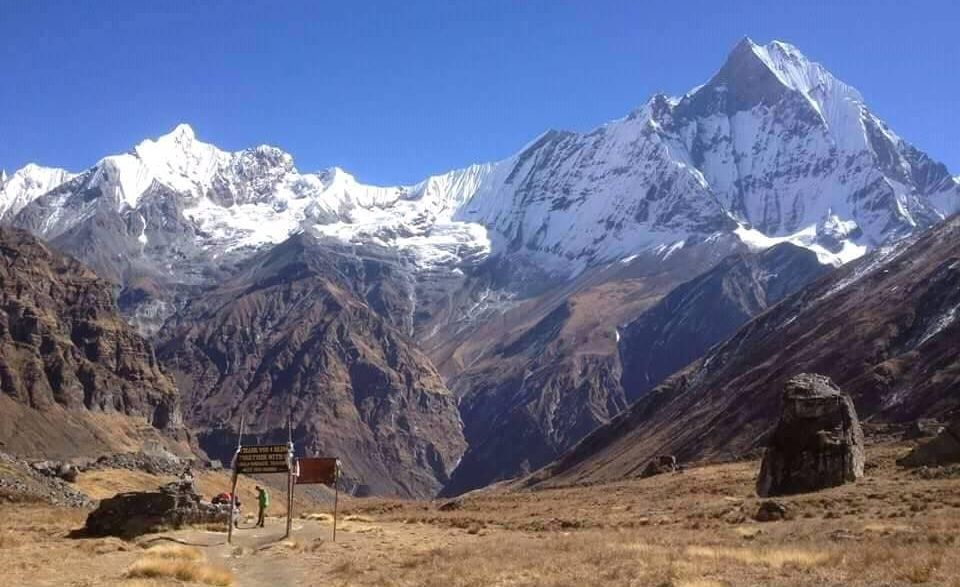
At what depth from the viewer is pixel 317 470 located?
4338cm

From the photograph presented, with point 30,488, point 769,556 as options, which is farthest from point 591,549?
point 30,488

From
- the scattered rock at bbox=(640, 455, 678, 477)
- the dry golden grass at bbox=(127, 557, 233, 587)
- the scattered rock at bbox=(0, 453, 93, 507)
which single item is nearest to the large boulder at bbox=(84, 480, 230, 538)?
the dry golden grass at bbox=(127, 557, 233, 587)

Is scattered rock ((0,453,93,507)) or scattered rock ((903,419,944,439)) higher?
scattered rock ((903,419,944,439))

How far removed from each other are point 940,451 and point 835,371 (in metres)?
103

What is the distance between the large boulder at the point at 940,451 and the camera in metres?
51.7

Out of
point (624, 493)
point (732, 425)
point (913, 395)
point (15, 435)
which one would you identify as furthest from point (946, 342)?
point (15, 435)

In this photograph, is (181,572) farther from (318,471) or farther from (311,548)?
(318,471)

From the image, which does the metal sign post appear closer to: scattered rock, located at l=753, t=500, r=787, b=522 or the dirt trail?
the dirt trail

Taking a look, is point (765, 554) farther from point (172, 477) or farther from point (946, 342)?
point (946, 342)

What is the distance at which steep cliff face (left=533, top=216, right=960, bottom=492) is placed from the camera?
129000 millimetres

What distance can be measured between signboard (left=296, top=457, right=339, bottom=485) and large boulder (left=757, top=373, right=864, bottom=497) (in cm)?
2234

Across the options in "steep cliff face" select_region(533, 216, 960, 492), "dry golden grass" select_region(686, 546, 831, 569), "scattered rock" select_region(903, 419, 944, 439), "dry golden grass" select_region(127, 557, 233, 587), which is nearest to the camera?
"dry golden grass" select_region(686, 546, 831, 569)

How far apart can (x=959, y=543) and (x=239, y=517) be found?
30.4 metres

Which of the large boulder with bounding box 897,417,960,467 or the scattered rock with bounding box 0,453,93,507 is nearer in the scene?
the scattered rock with bounding box 0,453,93,507
